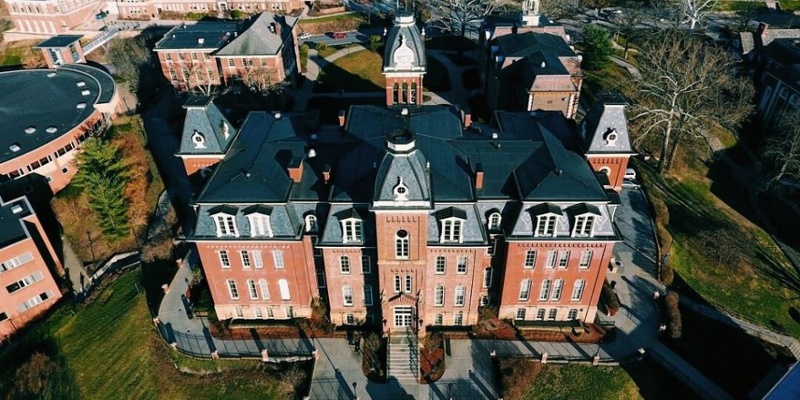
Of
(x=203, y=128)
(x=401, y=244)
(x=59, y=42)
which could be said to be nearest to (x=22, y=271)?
(x=203, y=128)

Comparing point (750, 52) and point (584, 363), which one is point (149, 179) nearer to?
point (584, 363)

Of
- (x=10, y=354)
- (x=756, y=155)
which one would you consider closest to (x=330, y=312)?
(x=10, y=354)

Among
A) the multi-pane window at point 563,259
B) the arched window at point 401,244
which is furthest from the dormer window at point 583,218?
the arched window at point 401,244

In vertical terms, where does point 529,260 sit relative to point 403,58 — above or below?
below

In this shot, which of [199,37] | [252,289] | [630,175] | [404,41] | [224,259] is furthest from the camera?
[199,37]

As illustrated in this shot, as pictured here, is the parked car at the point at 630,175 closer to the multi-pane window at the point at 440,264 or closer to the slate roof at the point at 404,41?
the slate roof at the point at 404,41

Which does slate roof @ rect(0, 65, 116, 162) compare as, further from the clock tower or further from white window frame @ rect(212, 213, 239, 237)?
the clock tower

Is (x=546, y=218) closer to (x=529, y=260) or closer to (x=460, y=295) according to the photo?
(x=529, y=260)

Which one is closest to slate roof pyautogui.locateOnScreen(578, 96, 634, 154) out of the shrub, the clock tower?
the shrub
